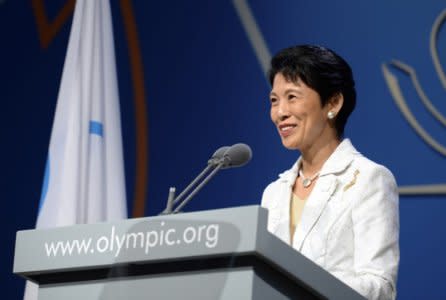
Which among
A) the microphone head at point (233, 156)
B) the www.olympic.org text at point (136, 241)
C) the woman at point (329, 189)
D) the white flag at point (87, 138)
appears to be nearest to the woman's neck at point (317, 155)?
the woman at point (329, 189)

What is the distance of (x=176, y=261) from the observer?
2.08 meters

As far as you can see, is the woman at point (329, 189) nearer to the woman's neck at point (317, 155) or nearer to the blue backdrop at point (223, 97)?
the woman's neck at point (317, 155)

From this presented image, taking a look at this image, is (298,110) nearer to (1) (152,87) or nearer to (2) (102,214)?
(2) (102,214)

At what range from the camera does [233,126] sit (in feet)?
15.4

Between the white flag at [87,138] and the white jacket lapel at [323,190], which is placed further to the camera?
the white flag at [87,138]

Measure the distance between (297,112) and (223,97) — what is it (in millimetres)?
1727

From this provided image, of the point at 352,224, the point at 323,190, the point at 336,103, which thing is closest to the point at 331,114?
the point at 336,103

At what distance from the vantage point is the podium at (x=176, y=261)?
198 cm

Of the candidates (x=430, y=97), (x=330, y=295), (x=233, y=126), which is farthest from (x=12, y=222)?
(x=330, y=295)

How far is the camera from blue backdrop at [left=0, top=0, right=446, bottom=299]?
4012 millimetres

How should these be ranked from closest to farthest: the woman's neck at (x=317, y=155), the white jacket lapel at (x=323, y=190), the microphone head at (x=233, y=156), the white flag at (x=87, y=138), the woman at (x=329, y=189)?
the microphone head at (x=233, y=156) < the woman at (x=329, y=189) < the white jacket lapel at (x=323, y=190) < the woman's neck at (x=317, y=155) < the white flag at (x=87, y=138)

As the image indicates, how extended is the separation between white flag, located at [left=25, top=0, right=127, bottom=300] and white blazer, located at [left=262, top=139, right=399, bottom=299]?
1520mm

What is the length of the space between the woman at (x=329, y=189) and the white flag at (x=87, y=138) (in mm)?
1339

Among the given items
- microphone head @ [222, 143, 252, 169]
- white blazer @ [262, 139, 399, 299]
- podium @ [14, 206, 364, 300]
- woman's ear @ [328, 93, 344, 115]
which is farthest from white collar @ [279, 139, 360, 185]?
podium @ [14, 206, 364, 300]
